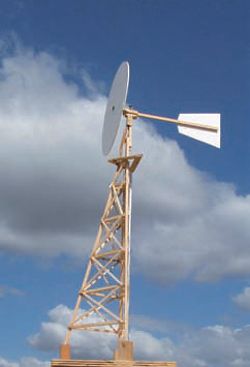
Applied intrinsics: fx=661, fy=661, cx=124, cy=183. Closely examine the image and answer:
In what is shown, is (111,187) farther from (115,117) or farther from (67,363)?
(67,363)

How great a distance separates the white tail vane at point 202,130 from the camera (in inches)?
1361

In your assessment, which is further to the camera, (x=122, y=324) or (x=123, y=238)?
(x=123, y=238)

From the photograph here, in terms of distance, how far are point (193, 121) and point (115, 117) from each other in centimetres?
425

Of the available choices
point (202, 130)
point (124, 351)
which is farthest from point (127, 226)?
point (202, 130)

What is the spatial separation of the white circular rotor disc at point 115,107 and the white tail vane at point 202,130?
3.47 m

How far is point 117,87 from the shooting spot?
1352 inches

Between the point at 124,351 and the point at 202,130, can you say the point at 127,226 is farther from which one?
the point at 202,130

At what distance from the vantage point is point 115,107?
34.0 metres

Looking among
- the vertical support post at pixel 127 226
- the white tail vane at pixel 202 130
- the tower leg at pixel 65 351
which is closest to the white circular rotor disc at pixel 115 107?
the vertical support post at pixel 127 226

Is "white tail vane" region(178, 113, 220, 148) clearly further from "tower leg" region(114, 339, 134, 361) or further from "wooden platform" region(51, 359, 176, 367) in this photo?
"wooden platform" region(51, 359, 176, 367)

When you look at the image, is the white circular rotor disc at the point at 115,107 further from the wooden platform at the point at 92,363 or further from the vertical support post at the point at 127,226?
the wooden platform at the point at 92,363

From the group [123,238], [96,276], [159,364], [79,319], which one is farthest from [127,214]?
[159,364]

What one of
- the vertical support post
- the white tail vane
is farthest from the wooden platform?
the white tail vane

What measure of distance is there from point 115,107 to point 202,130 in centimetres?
475
